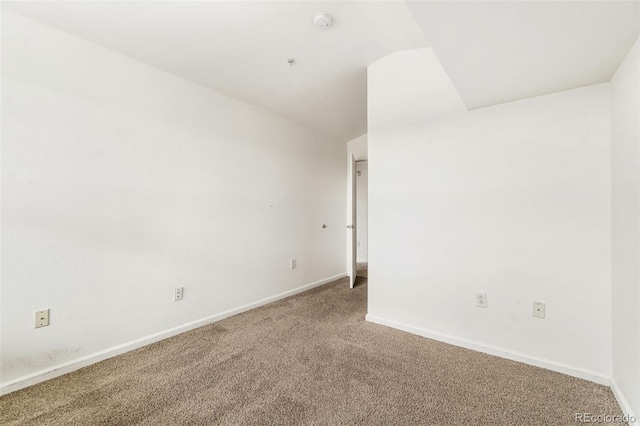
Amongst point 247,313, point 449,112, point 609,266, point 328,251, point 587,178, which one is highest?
point 449,112

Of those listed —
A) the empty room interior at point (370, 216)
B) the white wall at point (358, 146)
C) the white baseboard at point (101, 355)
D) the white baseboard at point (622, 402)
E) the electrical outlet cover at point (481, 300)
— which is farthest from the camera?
the white wall at point (358, 146)

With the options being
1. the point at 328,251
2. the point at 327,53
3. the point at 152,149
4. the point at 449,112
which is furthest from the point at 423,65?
the point at 328,251

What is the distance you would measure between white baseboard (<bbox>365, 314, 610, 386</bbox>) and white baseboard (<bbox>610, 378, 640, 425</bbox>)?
0.08m

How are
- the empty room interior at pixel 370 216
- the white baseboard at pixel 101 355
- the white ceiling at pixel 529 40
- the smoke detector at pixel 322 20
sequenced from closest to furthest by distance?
the white ceiling at pixel 529 40, the empty room interior at pixel 370 216, the white baseboard at pixel 101 355, the smoke detector at pixel 322 20

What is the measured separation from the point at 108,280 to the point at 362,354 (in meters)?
1.92

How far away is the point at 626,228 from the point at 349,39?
82.1 inches

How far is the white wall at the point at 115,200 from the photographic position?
5.17ft

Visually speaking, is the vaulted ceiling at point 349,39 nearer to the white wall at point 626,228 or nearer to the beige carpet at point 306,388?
the white wall at point 626,228

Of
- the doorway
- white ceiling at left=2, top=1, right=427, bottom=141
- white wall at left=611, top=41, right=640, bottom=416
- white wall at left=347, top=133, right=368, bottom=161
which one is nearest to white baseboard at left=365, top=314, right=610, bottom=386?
white wall at left=611, top=41, right=640, bottom=416

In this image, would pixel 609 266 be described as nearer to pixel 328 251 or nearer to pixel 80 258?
pixel 328 251

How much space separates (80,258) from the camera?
70.0 inches

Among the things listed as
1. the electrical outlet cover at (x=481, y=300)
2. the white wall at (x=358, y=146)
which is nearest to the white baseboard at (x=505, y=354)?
the electrical outlet cover at (x=481, y=300)

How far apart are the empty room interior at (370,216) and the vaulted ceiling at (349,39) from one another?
1 cm

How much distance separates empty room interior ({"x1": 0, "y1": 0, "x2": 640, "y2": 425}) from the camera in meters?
1.36
